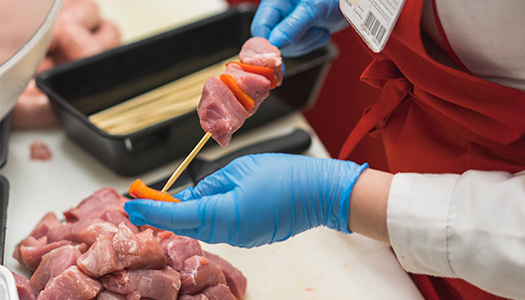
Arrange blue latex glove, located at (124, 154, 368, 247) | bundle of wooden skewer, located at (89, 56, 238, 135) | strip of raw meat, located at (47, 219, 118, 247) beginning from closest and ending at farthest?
blue latex glove, located at (124, 154, 368, 247) → strip of raw meat, located at (47, 219, 118, 247) → bundle of wooden skewer, located at (89, 56, 238, 135)

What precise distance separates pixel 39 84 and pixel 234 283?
0.99m

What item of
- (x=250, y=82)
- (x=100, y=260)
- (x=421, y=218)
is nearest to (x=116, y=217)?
(x=100, y=260)

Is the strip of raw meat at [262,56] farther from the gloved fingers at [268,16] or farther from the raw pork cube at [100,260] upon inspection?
the raw pork cube at [100,260]

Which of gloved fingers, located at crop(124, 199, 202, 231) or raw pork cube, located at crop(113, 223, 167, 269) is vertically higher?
gloved fingers, located at crop(124, 199, 202, 231)

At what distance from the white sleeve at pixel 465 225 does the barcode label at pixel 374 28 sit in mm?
301

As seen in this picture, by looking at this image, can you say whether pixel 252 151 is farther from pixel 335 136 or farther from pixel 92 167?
pixel 335 136

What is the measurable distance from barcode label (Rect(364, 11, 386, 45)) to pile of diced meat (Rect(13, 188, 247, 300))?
2.24 ft

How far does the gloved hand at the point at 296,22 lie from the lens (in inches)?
53.1

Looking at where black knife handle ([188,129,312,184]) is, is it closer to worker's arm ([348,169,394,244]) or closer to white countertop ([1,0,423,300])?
white countertop ([1,0,423,300])

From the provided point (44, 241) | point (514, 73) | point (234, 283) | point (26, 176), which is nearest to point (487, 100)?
point (514, 73)

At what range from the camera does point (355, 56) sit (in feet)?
7.07

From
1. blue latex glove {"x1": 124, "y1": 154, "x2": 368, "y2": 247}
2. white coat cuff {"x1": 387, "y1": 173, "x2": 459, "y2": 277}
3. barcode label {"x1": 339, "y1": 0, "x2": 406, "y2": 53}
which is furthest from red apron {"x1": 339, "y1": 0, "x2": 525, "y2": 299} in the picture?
blue latex glove {"x1": 124, "y1": 154, "x2": 368, "y2": 247}

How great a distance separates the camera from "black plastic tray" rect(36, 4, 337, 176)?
1.50 meters

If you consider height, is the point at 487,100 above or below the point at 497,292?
above
